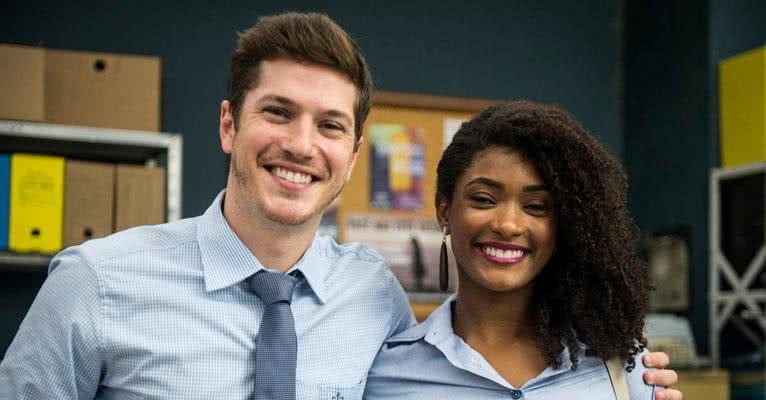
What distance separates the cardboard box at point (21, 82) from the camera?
3275 millimetres

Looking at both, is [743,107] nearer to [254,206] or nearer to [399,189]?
[399,189]

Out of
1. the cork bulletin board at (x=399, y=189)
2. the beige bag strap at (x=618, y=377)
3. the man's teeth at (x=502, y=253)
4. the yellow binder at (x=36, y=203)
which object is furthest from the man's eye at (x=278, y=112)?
the cork bulletin board at (x=399, y=189)

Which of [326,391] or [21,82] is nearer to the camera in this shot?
[326,391]

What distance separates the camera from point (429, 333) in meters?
1.81

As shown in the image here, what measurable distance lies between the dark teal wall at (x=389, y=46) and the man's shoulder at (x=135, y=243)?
2.30 meters

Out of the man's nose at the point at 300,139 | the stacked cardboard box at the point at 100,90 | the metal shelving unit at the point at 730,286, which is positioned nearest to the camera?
the man's nose at the point at 300,139

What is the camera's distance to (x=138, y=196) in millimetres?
3307

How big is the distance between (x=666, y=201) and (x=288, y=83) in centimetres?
323

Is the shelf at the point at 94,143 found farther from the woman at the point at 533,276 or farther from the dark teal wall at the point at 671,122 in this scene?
the dark teal wall at the point at 671,122

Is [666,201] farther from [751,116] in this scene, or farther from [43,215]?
[43,215]

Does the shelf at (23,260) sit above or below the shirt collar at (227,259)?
below

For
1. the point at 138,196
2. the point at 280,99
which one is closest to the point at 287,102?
the point at 280,99

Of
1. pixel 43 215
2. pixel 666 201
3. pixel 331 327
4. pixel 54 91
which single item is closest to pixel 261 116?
pixel 331 327

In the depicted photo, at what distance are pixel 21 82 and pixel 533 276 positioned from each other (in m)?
2.21
